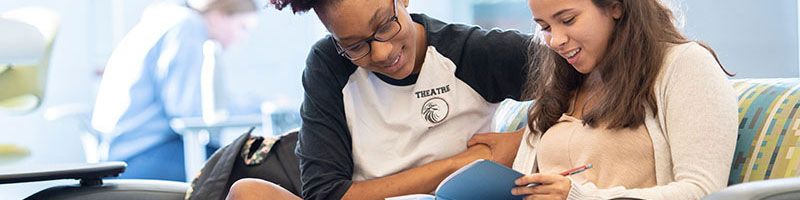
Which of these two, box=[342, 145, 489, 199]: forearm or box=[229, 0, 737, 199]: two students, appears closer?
box=[229, 0, 737, 199]: two students

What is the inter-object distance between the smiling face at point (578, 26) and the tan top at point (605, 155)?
125 mm

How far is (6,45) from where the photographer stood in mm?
3709

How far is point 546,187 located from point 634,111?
0.73ft

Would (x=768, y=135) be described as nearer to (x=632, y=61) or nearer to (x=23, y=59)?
(x=632, y=61)

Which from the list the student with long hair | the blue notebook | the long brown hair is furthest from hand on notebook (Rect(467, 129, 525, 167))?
the blue notebook

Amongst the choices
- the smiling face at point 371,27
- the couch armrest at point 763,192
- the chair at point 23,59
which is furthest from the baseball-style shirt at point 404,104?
the chair at point 23,59

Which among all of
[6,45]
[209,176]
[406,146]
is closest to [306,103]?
[406,146]

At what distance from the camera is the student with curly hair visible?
1.61m

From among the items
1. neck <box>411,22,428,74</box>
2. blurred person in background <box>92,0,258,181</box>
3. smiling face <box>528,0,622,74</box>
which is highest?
smiling face <box>528,0,622,74</box>

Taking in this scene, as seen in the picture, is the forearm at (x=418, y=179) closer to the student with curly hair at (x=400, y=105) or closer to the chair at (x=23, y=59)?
the student with curly hair at (x=400, y=105)

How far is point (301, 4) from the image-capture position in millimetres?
1541

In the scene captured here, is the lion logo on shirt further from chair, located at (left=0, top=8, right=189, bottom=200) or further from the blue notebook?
chair, located at (left=0, top=8, right=189, bottom=200)

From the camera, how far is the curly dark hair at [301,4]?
1.52 metres

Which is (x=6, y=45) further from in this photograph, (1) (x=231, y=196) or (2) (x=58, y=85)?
(1) (x=231, y=196)
